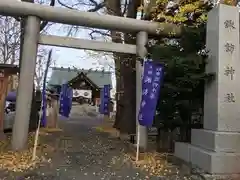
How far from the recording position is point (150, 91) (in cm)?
855

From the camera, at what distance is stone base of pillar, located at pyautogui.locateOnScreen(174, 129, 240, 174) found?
686cm

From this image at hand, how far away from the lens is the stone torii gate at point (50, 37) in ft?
30.0

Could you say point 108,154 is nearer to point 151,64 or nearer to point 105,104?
point 151,64

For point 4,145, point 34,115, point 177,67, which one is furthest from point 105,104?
point 177,67

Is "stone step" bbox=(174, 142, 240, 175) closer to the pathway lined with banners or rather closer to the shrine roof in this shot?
the pathway lined with banners

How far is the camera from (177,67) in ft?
26.9

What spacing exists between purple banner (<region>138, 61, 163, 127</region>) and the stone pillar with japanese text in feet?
4.04

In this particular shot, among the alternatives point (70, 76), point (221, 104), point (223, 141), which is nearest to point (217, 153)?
point (223, 141)

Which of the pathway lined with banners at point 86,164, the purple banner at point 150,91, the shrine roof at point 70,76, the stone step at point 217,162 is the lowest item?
the pathway lined with banners at point 86,164

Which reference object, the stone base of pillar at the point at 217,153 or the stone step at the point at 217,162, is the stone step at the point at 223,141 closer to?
the stone base of pillar at the point at 217,153

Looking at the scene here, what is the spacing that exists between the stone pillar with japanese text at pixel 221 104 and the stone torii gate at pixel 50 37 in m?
2.37

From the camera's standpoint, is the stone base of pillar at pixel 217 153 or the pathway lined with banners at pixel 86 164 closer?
the stone base of pillar at pixel 217 153

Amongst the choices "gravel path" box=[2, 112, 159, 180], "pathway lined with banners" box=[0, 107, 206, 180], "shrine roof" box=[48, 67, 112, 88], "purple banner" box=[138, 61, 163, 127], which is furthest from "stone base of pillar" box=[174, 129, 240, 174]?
"shrine roof" box=[48, 67, 112, 88]

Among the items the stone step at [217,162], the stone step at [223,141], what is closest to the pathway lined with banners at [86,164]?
the stone step at [217,162]
